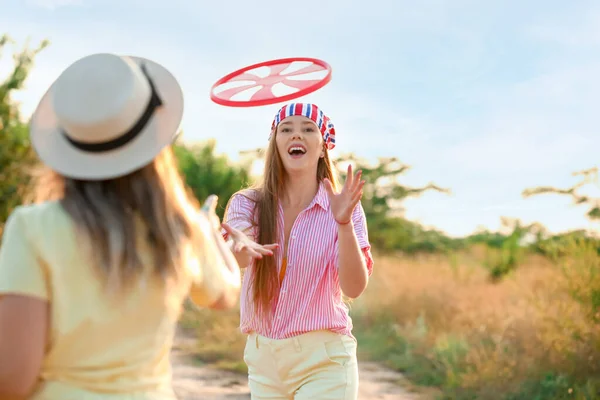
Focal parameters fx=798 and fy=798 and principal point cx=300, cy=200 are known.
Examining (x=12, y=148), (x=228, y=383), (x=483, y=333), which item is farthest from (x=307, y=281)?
(x=12, y=148)

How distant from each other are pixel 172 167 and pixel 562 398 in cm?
495

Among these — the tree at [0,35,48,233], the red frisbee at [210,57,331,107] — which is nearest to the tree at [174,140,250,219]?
the tree at [0,35,48,233]

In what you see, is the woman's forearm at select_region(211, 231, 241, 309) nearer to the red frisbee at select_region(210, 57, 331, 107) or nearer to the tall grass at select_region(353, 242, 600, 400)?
the red frisbee at select_region(210, 57, 331, 107)

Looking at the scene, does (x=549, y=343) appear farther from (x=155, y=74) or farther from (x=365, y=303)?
(x=155, y=74)

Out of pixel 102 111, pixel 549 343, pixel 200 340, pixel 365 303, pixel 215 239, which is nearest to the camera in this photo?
pixel 102 111

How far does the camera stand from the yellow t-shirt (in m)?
1.54

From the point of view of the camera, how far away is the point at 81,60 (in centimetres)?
171

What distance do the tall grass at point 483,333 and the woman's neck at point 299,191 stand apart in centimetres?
333

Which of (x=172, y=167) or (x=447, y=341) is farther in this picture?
(x=447, y=341)

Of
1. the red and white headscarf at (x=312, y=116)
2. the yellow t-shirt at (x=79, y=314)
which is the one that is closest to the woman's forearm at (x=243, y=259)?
the red and white headscarf at (x=312, y=116)

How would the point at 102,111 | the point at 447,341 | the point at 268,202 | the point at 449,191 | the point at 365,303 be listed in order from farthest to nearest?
the point at 449,191, the point at 365,303, the point at 447,341, the point at 268,202, the point at 102,111

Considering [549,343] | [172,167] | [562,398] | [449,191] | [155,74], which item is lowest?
[562,398]

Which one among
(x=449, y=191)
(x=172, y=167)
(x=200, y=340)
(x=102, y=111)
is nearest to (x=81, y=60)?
(x=102, y=111)

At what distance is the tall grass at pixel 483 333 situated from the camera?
20.2 ft
